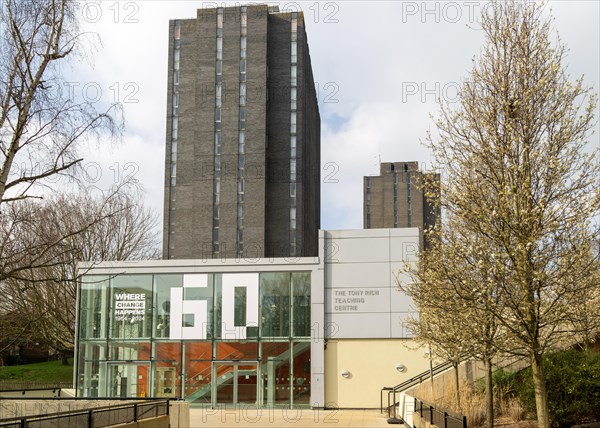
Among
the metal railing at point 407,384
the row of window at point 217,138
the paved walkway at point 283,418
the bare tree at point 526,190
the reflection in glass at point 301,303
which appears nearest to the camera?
the bare tree at point 526,190

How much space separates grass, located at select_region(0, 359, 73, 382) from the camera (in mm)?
54688

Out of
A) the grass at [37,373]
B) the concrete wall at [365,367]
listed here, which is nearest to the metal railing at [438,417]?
the concrete wall at [365,367]

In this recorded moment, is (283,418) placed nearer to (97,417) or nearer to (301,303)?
(301,303)

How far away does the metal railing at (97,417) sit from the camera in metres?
14.0

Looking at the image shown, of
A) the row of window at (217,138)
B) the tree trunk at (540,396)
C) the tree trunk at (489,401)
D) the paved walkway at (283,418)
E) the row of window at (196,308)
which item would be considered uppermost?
the row of window at (217,138)

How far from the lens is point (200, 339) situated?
32.9 metres

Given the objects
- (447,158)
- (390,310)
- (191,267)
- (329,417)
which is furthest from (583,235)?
(191,267)

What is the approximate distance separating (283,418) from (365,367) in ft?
17.3

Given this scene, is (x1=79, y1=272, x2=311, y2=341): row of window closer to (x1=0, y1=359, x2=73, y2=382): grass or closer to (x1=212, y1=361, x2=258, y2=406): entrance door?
(x1=212, y1=361, x2=258, y2=406): entrance door

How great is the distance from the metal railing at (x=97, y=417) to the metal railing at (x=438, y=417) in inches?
272

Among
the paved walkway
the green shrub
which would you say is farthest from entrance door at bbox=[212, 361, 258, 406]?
the green shrub

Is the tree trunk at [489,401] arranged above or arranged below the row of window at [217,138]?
below

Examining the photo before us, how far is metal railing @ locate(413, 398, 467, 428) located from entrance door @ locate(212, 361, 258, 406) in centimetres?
1272

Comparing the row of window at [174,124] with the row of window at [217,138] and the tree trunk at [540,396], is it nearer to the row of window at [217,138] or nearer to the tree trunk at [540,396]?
the row of window at [217,138]
